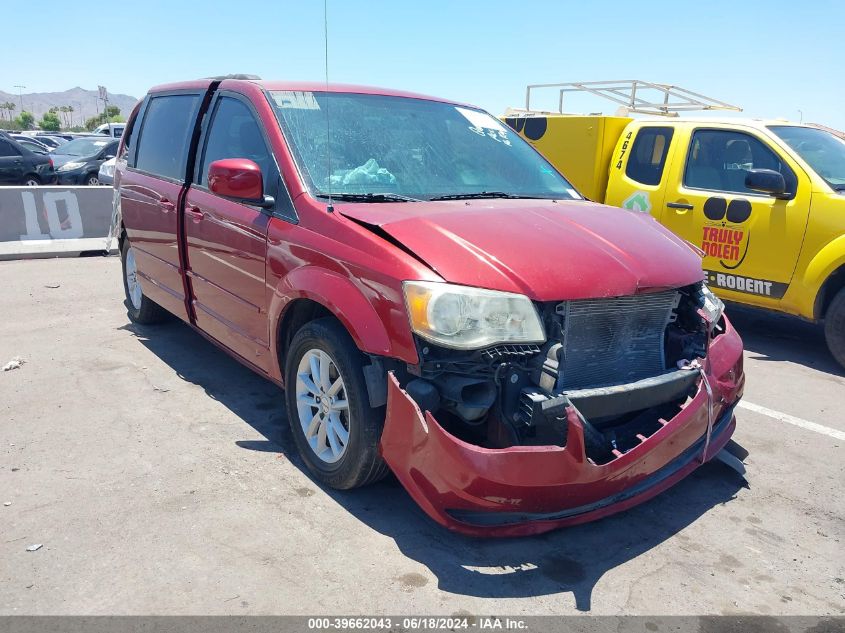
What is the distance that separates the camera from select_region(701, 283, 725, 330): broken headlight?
328 centimetres

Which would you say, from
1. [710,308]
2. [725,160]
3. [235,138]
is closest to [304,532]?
[710,308]

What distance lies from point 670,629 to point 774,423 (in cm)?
241

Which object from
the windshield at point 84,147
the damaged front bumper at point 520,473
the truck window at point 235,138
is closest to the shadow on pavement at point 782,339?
the damaged front bumper at point 520,473

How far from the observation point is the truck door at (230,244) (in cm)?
368

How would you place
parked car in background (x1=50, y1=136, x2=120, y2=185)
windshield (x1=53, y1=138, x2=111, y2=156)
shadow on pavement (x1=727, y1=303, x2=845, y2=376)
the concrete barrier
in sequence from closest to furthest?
1. shadow on pavement (x1=727, y1=303, x2=845, y2=376)
2. the concrete barrier
3. parked car in background (x1=50, y1=136, x2=120, y2=185)
4. windshield (x1=53, y1=138, x2=111, y2=156)

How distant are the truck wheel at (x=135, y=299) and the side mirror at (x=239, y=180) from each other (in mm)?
2616

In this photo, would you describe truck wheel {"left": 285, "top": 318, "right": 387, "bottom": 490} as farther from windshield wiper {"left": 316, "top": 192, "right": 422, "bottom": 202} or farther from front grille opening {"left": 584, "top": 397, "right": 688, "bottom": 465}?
front grille opening {"left": 584, "top": 397, "right": 688, "bottom": 465}

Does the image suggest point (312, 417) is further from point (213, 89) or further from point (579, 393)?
point (213, 89)

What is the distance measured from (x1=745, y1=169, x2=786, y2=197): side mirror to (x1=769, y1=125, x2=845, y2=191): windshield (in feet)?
1.20

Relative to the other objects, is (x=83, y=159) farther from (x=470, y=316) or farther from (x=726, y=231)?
(x=470, y=316)

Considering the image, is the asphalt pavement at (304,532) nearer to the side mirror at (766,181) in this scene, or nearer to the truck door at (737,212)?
the truck door at (737,212)

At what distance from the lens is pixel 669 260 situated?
10.2ft

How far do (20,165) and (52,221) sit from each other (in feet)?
22.7

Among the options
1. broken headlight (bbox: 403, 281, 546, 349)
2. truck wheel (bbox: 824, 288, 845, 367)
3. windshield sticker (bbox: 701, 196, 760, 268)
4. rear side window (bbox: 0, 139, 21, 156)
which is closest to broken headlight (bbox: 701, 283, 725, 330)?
broken headlight (bbox: 403, 281, 546, 349)
